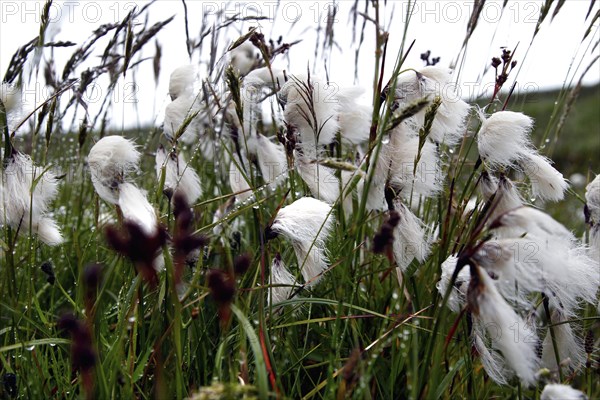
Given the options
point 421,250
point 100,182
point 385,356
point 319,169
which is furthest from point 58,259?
point 421,250

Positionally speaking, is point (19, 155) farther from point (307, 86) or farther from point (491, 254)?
point (491, 254)

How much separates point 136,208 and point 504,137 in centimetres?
86

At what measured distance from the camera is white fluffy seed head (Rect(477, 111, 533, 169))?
1.43 m

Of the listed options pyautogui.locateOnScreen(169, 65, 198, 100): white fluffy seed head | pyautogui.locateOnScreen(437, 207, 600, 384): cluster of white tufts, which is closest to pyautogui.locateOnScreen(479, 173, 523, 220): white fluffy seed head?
pyautogui.locateOnScreen(437, 207, 600, 384): cluster of white tufts

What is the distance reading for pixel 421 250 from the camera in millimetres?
1492

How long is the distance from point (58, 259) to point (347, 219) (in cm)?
108

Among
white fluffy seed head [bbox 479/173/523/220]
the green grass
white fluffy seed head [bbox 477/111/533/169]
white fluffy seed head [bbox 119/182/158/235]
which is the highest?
white fluffy seed head [bbox 477/111/533/169]

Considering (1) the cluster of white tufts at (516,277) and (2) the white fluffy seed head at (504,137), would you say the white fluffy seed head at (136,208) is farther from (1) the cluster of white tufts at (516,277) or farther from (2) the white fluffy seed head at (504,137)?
(2) the white fluffy seed head at (504,137)

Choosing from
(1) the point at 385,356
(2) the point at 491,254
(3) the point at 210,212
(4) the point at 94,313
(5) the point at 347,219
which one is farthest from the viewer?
(3) the point at 210,212

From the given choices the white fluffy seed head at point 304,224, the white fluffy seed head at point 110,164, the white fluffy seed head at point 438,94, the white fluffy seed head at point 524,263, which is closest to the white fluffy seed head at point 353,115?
the white fluffy seed head at point 438,94

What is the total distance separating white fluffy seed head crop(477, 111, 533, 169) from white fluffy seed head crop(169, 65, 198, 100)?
0.95 meters

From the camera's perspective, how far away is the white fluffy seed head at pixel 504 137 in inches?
56.3

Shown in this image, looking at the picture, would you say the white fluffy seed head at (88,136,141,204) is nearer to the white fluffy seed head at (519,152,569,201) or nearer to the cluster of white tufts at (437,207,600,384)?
the cluster of white tufts at (437,207,600,384)

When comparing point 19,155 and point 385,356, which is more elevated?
point 19,155
